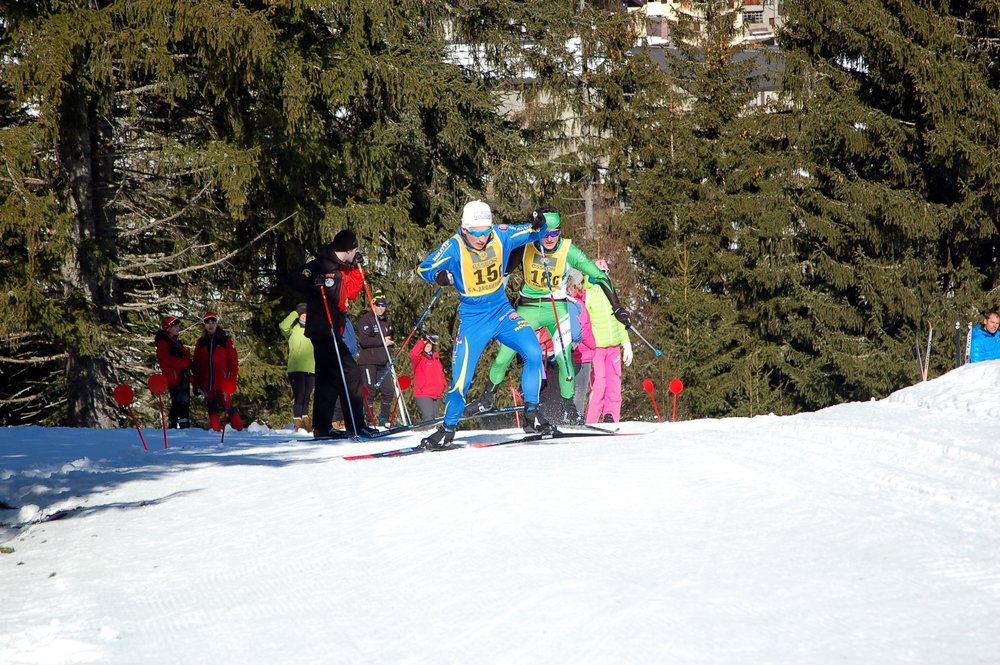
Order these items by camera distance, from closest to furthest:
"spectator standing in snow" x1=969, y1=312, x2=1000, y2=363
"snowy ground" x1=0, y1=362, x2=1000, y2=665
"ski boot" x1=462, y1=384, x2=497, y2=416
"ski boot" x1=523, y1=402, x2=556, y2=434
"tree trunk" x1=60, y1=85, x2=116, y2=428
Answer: "snowy ground" x1=0, y1=362, x2=1000, y2=665, "ski boot" x1=523, y1=402, x2=556, y2=434, "ski boot" x1=462, y1=384, x2=497, y2=416, "spectator standing in snow" x1=969, y1=312, x2=1000, y2=363, "tree trunk" x1=60, y1=85, x2=116, y2=428

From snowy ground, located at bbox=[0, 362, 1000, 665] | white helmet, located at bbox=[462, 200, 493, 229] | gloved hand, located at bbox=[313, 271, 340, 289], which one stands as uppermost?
white helmet, located at bbox=[462, 200, 493, 229]

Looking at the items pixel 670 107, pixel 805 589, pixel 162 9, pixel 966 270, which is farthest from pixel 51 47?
pixel 670 107

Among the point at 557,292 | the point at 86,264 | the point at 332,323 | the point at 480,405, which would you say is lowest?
the point at 480,405

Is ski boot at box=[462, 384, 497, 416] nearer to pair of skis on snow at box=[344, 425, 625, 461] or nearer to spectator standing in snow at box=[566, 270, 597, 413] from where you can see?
pair of skis on snow at box=[344, 425, 625, 461]

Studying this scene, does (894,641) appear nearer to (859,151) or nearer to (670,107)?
(859,151)

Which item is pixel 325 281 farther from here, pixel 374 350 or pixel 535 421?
pixel 374 350

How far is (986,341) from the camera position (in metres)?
15.2

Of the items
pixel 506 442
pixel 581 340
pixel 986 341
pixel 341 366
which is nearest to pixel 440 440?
pixel 506 442

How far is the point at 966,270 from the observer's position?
90.8ft

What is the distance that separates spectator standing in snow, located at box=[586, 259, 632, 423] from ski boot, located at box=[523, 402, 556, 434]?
2349 millimetres

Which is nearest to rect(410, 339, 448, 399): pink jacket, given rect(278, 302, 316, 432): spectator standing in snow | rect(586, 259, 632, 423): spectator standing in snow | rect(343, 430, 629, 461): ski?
rect(278, 302, 316, 432): spectator standing in snow

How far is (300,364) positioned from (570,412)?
421 centimetres

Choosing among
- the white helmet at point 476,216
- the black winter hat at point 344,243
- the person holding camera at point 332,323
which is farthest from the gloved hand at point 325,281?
the white helmet at point 476,216

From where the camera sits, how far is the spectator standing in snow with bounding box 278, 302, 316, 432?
570 inches
